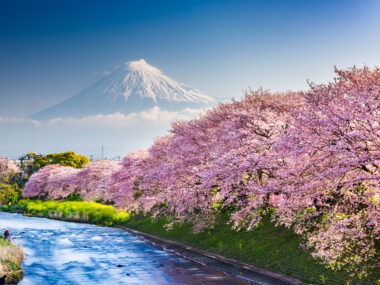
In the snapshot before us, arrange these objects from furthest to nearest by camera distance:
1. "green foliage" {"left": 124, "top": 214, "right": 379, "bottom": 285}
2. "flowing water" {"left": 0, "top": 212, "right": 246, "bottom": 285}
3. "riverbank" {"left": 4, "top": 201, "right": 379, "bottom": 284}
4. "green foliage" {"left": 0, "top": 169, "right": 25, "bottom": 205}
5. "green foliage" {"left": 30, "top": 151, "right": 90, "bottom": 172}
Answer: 1. "green foliage" {"left": 30, "top": 151, "right": 90, "bottom": 172}
2. "green foliage" {"left": 0, "top": 169, "right": 25, "bottom": 205}
3. "flowing water" {"left": 0, "top": 212, "right": 246, "bottom": 285}
4. "riverbank" {"left": 4, "top": 201, "right": 379, "bottom": 284}
5. "green foliage" {"left": 124, "top": 214, "right": 379, "bottom": 285}

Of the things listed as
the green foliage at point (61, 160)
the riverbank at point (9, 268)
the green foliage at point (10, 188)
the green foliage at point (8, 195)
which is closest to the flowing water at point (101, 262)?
the riverbank at point (9, 268)

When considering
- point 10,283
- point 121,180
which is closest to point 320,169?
point 10,283

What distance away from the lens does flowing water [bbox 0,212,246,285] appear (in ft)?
64.4

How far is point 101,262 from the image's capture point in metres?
24.0

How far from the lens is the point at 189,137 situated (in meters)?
30.2

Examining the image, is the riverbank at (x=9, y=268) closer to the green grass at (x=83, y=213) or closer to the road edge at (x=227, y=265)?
the road edge at (x=227, y=265)

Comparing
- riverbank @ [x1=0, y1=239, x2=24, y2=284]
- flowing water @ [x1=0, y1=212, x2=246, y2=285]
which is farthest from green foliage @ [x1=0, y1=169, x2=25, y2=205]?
riverbank @ [x1=0, y1=239, x2=24, y2=284]

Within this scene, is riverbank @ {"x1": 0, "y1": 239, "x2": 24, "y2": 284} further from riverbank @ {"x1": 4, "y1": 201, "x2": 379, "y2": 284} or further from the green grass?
the green grass

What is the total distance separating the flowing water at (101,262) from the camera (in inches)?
773

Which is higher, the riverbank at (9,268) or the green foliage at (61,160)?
the green foliage at (61,160)

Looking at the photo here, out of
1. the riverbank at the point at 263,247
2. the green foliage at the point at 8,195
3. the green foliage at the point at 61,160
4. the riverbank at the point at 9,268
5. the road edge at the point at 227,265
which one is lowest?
the riverbank at the point at 9,268

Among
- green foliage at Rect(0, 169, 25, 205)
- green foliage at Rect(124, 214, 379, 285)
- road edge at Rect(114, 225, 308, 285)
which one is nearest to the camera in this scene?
green foliage at Rect(124, 214, 379, 285)

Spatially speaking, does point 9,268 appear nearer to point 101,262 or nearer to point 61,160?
point 101,262

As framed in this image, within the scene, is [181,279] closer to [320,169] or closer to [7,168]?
[320,169]
